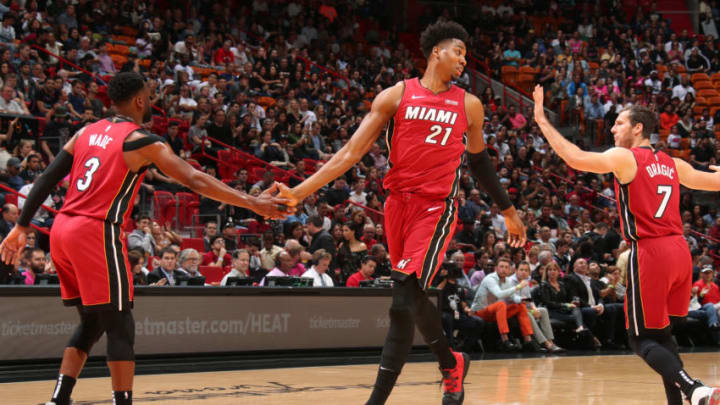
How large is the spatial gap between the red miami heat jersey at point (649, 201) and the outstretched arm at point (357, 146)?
1539 millimetres

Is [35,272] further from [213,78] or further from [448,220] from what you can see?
[213,78]

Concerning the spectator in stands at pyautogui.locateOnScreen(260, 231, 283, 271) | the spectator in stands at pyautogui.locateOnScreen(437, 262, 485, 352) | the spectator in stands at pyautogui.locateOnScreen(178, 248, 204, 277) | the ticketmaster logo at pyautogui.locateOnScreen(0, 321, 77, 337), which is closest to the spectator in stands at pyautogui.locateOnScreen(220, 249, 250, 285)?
the spectator in stands at pyautogui.locateOnScreen(178, 248, 204, 277)

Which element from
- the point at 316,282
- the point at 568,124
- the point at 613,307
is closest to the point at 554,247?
the point at 613,307

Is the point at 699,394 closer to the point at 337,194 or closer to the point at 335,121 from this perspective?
the point at 337,194

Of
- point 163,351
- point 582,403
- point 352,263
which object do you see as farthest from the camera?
point 352,263

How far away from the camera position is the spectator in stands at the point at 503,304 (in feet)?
40.5

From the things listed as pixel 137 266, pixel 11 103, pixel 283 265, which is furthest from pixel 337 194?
pixel 137 266

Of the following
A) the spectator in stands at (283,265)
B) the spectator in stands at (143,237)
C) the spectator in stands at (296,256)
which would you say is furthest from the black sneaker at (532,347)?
the spectator in stands at (143,237)

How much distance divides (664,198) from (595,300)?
884 centimetres

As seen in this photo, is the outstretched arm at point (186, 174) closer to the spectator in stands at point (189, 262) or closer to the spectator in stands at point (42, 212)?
the spectator in stands at point (189, 262)

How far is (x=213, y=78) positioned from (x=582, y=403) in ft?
38.6

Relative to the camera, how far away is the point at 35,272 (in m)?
9.97

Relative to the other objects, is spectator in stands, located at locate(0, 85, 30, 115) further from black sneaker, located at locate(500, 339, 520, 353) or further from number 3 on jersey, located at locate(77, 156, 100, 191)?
number 3 on jersey, located at locate(77, 156, 100, 191)

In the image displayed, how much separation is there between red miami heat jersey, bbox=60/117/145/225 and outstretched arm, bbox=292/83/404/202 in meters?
0.97
